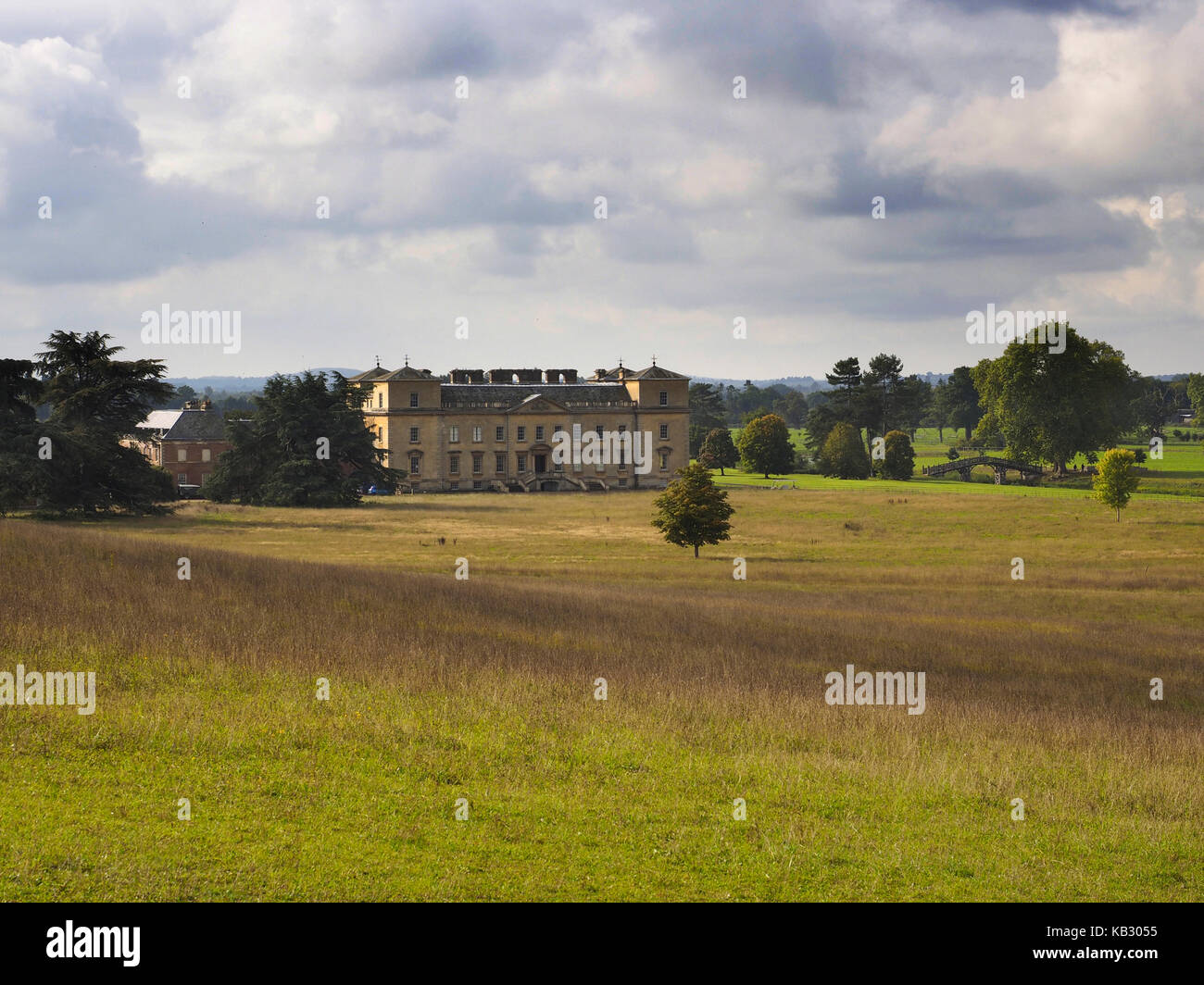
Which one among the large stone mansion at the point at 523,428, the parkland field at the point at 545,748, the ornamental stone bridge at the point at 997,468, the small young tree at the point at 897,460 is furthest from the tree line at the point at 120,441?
the ornamental stone bridge at the point at 997,468

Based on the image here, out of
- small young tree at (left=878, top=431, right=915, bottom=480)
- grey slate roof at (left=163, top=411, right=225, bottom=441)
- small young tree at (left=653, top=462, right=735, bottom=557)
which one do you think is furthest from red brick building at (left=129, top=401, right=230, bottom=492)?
small young tree at (left=878, top=431, right=915, bottom=480)

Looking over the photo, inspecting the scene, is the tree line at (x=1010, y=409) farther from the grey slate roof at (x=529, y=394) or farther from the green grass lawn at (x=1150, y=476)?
the grey slate roof at (x=529, y=394)

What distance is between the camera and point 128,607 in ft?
57.9

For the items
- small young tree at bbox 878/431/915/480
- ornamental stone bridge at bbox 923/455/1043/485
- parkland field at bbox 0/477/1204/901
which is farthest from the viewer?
small young tree at bbox 878/431/915/480

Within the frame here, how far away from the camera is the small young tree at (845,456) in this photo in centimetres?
11650

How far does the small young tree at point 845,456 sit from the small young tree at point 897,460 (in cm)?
214

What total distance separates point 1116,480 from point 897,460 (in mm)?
47195

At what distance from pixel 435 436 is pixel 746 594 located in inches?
2783

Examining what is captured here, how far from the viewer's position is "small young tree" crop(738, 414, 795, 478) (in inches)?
4700

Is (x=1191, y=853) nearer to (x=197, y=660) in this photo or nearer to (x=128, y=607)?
(x=197, y=660)

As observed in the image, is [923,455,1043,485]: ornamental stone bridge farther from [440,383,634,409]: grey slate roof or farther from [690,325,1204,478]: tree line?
[440,383,634,409]: grey slate roof

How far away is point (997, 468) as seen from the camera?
380 ft

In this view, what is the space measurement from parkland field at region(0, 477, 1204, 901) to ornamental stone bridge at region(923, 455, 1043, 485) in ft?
289
